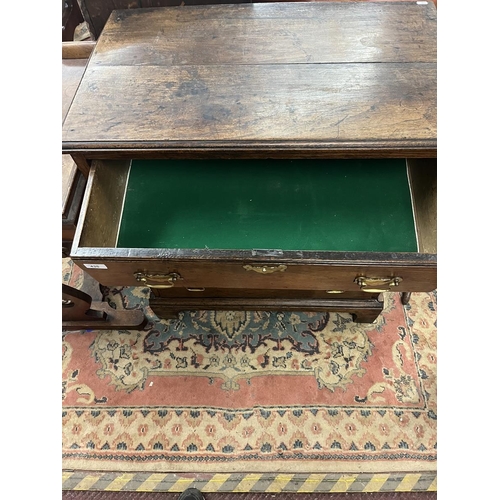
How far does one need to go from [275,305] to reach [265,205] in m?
0.38

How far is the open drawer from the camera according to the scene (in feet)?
2.78

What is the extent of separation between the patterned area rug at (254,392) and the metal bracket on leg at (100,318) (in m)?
0.05

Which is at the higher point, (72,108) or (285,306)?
(72,108)

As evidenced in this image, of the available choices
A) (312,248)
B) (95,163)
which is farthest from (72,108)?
(312,248)

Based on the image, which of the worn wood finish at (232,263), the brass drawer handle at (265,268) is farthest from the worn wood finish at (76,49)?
the brass drawer handle at (265,268)

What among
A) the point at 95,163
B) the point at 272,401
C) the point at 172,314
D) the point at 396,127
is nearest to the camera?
the point at 396,127

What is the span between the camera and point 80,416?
1234 millimetres

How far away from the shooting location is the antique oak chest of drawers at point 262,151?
32.7 inches

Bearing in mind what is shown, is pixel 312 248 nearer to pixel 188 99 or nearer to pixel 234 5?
pixel 188 99

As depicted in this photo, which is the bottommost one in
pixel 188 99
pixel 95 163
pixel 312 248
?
pixel 312 248

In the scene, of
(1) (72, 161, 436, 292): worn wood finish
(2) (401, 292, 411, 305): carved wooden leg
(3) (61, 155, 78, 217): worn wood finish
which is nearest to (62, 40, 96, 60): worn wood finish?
(3) (61, 155, 78, 217): worn wood finish

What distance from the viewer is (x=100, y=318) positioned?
4.31 ft

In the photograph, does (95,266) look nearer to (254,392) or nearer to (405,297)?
(254,392)

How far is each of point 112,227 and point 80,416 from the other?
69 cm
